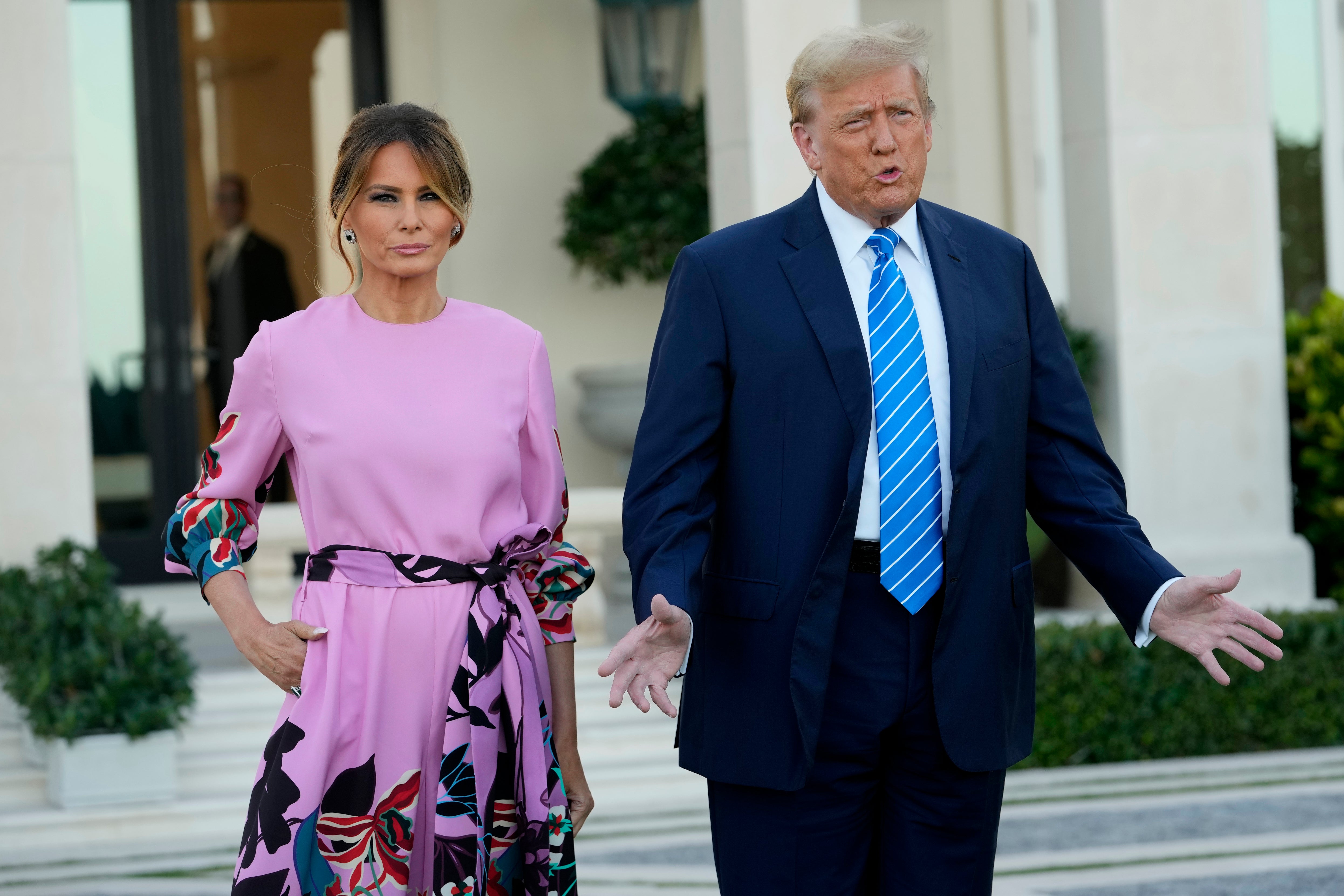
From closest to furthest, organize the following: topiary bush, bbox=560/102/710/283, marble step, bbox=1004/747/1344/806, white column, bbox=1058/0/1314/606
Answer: marble step, bbox=1004/747/1344/806, white column, bbox=1058/0/1314/606, topiary bush, bbox=560/102/710/283

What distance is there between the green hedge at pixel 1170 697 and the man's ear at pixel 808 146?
3626 mm

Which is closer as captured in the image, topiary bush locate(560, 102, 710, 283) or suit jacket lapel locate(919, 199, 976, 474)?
suit jacket lapel locate(919, 199, 976, 474)

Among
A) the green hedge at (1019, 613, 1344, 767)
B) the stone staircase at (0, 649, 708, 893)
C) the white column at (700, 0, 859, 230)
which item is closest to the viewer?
the stone staircase at (0, 649, 708, 893)

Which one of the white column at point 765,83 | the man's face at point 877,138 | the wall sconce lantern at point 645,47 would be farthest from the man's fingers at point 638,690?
the wall sconce lantern at point 645,47

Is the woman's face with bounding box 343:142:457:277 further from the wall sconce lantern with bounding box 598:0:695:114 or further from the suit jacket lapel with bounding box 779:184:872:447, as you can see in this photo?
the wall sconce lantern with bounding box 598:0:695:114

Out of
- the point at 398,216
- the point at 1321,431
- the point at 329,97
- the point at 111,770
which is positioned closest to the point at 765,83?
the point at 1321,431

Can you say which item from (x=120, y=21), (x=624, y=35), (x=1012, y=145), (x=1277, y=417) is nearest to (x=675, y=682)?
(x=1277, y=417)

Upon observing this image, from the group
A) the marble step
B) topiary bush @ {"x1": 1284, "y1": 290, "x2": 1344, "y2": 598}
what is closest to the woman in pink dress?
the marble step

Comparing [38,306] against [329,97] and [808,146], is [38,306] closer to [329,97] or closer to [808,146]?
[329,97]

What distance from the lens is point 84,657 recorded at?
202 inches

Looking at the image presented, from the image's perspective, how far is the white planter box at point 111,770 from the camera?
5.05 m

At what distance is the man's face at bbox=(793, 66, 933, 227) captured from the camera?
2.19 meters

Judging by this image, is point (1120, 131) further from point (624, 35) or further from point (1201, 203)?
point (624, 35)

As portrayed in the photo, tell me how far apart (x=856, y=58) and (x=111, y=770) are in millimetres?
3956
